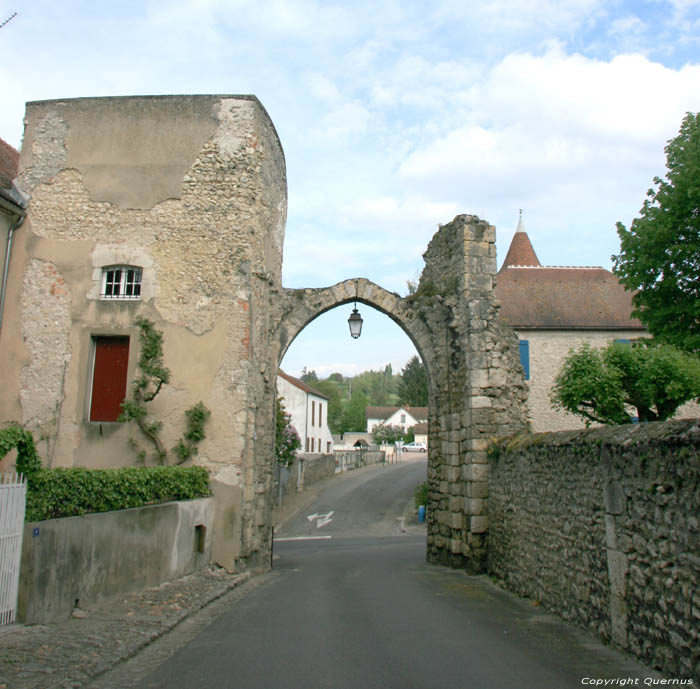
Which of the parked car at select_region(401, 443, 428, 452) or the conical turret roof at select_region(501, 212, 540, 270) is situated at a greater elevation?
the conical turret roof at select_region(501, 212, 540, 270)

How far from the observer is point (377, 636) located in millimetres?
6148

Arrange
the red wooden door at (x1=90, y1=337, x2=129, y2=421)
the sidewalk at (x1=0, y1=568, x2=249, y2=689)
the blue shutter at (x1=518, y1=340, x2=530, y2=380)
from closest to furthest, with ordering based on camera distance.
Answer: the sidewalk at (x1=0, y1=568, x2=249, y2=689), the red wooden door at (x1=90, y1=337, x2=129, y2=421), the blue shutter at (x1=518, y1=340, x2=530, y2=380)

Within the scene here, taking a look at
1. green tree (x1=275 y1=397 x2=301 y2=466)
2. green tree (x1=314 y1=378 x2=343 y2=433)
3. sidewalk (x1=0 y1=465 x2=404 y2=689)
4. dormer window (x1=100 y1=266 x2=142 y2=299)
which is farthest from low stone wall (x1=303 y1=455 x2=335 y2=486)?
green tree (x1=314 y1=378 x2=343 y2=433)

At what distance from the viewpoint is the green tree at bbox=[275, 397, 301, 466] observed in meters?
23.1

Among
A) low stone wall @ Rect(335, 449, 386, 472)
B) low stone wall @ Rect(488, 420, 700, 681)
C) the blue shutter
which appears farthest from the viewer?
low stone wall @ Rect(335, 449, 386, 472)

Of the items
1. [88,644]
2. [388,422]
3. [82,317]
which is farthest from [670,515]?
[388,422]

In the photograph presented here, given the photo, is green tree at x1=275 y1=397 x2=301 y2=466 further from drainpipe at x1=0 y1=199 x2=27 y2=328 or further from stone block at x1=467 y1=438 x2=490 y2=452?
drainpipe at x1=0 y1=199 x2=27 y2=328

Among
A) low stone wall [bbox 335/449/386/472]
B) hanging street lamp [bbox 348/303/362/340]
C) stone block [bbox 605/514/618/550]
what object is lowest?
stone block [bbox 605/514/618/550]

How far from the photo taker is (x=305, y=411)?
41219 mm

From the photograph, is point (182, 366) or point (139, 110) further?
point (139, 110)

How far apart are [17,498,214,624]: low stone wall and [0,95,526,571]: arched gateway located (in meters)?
1.70

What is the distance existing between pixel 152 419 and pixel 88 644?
534 cm

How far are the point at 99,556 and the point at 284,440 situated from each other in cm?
1713

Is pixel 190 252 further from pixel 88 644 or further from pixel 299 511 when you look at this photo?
pixel 299 511
